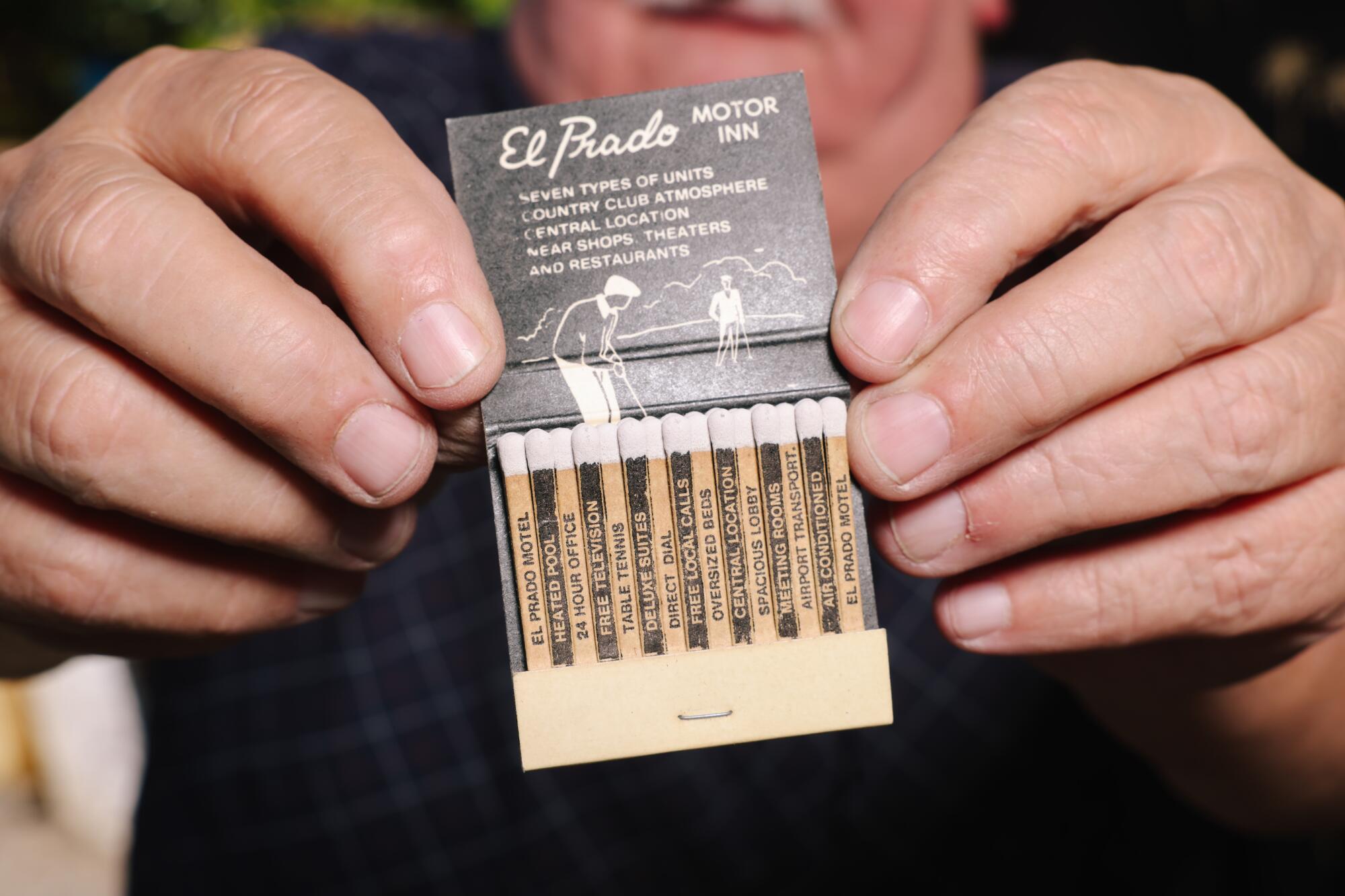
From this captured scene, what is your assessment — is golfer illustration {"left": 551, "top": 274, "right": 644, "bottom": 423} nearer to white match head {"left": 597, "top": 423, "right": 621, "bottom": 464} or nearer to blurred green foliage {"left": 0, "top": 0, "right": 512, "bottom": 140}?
white match head {"left": 597, "top": 423, "right": 621, "bottom": 464}

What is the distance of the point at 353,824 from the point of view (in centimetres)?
160

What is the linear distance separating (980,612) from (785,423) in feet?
0.97

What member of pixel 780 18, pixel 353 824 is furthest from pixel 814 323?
pixel 353 824

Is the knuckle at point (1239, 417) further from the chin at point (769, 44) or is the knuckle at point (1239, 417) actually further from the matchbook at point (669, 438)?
the chin at point (769, 44)

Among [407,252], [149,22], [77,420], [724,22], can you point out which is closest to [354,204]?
[407,252]

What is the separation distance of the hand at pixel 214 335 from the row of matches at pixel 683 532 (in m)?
0.11

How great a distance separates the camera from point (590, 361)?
2.31 ft

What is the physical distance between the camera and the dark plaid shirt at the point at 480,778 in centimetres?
161

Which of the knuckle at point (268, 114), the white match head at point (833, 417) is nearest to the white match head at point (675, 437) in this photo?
the white match head at point (833, 417)

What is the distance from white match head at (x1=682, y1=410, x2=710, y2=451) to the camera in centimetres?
70

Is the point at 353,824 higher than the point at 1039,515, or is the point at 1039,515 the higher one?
the point at 1039,515

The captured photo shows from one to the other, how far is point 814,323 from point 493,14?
6.67 ft

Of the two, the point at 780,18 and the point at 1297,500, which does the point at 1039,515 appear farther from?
the point at 780,18

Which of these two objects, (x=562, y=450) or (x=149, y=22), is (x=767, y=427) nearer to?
(x=562, y=450)
